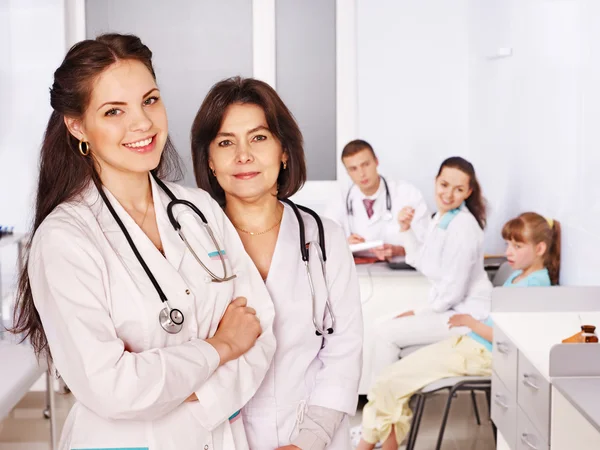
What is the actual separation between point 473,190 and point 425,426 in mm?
972

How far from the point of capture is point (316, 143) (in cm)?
345

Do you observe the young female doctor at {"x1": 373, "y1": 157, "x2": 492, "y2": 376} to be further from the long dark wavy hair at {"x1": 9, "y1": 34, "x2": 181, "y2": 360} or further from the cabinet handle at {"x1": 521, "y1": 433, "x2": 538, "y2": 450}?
the long dark wavy hair at {"x1": 9, "y1": 34, "x2": 181, "y2": 360}

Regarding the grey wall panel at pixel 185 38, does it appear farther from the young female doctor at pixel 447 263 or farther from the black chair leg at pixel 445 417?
the black chair leg at pixel 445 417

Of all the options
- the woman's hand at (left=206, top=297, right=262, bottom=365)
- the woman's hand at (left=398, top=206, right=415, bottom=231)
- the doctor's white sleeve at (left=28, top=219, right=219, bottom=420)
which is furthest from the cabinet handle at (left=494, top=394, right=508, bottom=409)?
the doctor's white sleeve at (left=28, top=219, right=219, bottom=420)

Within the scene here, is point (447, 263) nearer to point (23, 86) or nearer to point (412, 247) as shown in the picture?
point (412, 247)

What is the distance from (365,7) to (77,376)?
2.44 meters

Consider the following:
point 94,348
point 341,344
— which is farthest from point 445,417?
point 94,348

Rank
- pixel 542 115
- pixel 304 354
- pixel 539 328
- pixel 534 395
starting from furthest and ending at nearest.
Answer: pixel 542 115 → pixel 539 328 → pixel 534 395 → pixel 304 354

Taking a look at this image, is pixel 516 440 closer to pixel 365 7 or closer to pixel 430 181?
pixel 430 181

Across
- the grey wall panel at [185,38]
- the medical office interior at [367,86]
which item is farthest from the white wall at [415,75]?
the grey wall panel at [185,38]

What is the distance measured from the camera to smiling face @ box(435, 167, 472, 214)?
10.9ft

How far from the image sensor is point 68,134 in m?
1.44

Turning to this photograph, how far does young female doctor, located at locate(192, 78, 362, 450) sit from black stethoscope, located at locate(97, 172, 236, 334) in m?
0.14

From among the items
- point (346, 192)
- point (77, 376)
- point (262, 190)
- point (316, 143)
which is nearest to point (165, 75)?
point (316, 143)
